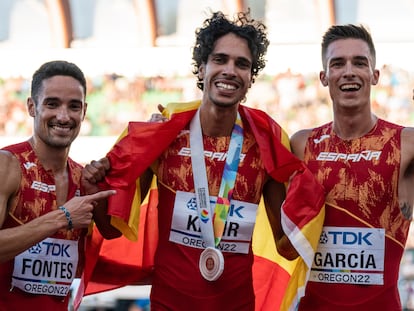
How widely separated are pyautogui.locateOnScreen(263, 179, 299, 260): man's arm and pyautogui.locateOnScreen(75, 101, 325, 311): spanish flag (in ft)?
0.44

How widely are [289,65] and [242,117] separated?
12814mm

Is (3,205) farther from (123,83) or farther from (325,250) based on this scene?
(123,83)

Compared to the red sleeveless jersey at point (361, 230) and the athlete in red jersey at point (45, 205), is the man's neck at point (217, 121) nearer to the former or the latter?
the red sleeveless jersey at point (361, 230)

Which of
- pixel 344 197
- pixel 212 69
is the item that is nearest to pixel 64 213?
pixel 212 69

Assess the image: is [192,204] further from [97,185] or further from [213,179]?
[97,185]

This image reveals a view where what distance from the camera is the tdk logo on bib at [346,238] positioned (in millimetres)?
5375

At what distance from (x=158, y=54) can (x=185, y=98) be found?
182 centimetres

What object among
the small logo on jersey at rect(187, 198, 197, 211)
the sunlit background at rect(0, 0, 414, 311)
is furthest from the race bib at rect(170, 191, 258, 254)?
the sunlit background at rect(0, 0, 414, 311)

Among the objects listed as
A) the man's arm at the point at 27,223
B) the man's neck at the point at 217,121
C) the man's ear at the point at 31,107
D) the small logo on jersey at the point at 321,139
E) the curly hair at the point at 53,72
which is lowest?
the man's arm at the point at 27,223

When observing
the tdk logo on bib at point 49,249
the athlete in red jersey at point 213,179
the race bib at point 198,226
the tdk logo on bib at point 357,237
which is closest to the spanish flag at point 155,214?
the athlete in red jersey at point 213,179

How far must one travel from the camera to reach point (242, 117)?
574 centimetres

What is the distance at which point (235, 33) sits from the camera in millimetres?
5676

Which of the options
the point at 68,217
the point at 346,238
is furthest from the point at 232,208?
the point at 68,217

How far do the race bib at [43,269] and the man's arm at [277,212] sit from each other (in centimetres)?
118
